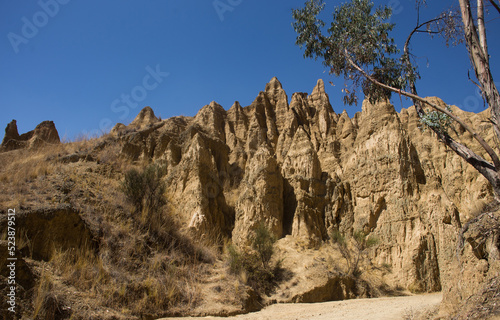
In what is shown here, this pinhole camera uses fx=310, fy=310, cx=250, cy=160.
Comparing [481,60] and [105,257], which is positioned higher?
[481,60]

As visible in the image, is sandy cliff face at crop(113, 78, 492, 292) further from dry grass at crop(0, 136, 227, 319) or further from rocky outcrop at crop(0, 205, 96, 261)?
rocky outcrop at crop(0, 205, 96, 261)

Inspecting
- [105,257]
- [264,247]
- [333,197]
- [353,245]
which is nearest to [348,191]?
[333,197]

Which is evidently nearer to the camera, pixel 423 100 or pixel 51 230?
pixel 423 100

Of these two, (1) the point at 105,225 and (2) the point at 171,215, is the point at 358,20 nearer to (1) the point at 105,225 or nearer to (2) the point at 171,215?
(2) the point at 171,215

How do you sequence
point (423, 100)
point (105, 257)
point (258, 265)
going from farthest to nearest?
point (258, 265) < point (105, 257) < point (423, 100)

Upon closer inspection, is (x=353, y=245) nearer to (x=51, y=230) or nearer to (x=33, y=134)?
(x=51, y=230)

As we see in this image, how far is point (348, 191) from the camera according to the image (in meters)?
24.5

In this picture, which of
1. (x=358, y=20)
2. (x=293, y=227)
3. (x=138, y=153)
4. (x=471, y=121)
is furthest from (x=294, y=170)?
(x=471, y=121)

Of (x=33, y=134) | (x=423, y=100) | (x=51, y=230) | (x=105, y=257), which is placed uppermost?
(x=33, y=134)

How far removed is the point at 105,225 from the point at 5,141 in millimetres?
31289

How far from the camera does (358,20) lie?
11.1 meters

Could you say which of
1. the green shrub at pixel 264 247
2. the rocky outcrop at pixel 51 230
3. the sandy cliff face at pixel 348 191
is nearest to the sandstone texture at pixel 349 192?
the sandy cliff face at pixel 348 191

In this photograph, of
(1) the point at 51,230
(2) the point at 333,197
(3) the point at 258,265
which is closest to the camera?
(1) the point at 51,230

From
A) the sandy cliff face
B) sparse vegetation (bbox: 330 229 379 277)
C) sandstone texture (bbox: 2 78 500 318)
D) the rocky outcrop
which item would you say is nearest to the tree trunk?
sandstone texture (bbox: 2 78 500 318)
